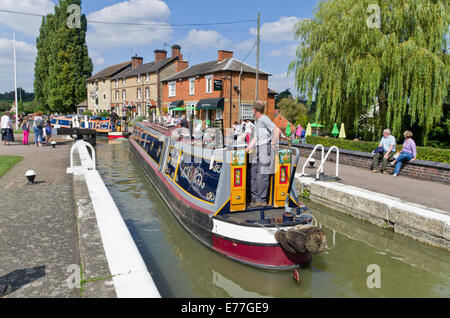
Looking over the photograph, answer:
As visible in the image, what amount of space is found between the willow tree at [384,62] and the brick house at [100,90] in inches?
1424

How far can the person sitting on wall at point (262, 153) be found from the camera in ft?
15.8

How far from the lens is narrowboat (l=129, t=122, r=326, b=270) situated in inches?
170

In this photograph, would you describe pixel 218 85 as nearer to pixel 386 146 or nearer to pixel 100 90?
pixel 386 146

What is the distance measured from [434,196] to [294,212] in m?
3.88

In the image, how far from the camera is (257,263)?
4.48m

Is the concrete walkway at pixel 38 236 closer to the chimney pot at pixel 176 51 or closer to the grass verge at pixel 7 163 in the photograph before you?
the grass verge at pixel 7 163

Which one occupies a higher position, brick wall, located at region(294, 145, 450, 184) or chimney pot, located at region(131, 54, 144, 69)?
chimney pot, located at region(131, 54, 144, 69)

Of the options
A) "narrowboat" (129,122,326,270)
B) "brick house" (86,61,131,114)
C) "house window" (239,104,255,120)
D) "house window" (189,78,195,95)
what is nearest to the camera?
"narrowboat" (129,122,326,270)

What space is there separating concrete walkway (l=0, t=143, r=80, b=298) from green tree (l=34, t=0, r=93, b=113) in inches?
1590

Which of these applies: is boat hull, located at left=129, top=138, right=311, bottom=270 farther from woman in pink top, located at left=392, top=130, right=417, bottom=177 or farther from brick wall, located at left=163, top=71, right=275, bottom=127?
brick wall, located at left=163, top=71, right=275, bottom=127

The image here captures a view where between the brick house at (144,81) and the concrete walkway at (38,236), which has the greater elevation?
the brick house at (144,81)

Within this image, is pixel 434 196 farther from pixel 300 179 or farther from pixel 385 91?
pixel 385 91

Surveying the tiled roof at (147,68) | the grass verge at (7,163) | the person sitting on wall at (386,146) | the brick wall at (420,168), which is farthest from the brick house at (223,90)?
the person sitting on wall at (386,146)

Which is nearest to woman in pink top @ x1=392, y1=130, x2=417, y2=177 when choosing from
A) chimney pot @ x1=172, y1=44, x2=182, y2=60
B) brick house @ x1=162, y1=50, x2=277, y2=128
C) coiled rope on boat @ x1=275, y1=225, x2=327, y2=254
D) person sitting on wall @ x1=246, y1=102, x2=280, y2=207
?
person sitting on wall @ x1=246, y1=102, x2=280, y2=207
